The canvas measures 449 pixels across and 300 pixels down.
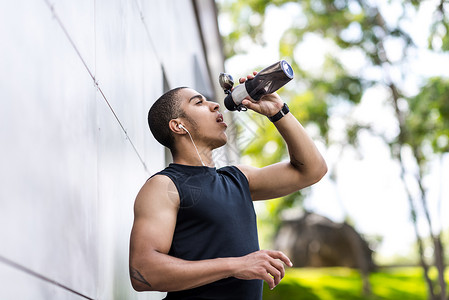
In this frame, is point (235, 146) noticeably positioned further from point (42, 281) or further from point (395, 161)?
point (395, 161)

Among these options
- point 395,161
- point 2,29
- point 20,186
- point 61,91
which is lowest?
point 395,161

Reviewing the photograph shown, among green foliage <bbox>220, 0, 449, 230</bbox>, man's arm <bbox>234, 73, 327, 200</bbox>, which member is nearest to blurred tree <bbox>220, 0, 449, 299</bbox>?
green foliage <bbox>220, 0, 449, 230</bbox>

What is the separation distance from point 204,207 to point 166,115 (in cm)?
40

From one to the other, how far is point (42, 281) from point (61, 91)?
0.42m

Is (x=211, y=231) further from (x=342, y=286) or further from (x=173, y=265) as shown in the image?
(x=342, y=286)

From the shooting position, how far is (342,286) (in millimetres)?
13148

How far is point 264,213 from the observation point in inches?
680

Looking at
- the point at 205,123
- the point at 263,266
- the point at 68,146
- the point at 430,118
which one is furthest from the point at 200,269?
the point at 430,118

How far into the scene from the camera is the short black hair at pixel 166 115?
1.86 meters

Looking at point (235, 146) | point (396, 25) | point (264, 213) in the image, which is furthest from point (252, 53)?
point (235, 146)

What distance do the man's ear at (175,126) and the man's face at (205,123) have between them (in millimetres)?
20

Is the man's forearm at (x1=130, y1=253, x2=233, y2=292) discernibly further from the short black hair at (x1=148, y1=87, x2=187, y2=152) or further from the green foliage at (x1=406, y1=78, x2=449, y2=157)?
the green foliage at (x1=406, y1=78, x2=449, y2=157)

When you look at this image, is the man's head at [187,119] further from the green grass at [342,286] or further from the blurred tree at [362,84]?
the green grass at [342,286]

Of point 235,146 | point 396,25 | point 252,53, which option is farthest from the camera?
point 252,53
